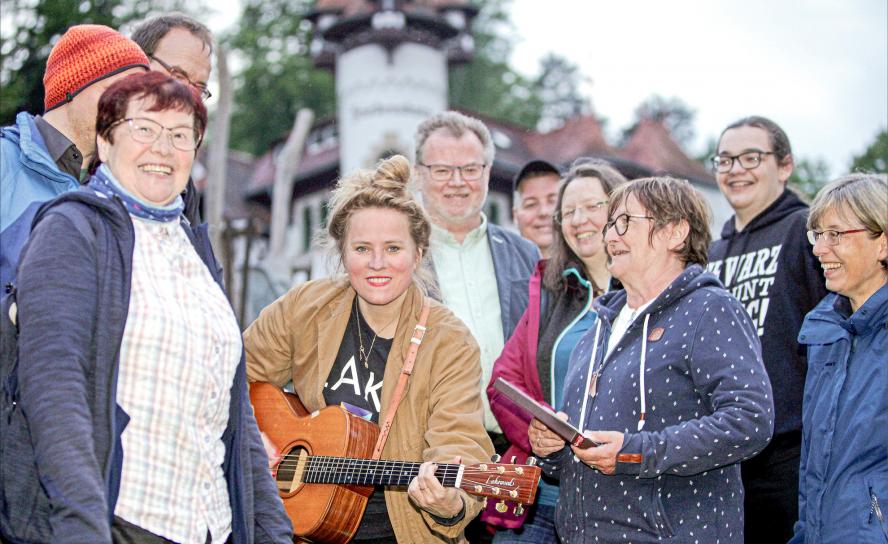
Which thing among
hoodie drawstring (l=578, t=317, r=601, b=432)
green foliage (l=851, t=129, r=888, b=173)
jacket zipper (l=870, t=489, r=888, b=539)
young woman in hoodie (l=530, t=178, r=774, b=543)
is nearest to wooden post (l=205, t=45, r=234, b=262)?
hoodie drawstring (l=578, t=317, r=601, b=432)

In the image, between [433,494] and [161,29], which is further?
[161,29]

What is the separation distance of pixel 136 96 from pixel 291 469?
191 cm

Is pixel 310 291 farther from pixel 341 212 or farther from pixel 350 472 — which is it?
pixel 350 472

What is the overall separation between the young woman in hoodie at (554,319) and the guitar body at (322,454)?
28.7 inches

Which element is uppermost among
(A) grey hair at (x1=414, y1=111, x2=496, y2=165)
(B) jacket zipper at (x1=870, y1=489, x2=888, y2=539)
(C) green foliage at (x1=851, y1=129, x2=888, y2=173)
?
(C) green foliage at (x1=851, y1=129, x2=888, y2=173)

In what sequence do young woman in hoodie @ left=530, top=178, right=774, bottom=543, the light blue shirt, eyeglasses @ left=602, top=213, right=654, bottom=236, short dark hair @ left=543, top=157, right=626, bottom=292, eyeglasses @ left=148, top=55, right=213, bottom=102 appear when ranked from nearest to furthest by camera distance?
young woman in hoodie @ left=530, top=178, right=774, bottom=543 < eyeglasses @ left=602, top=213, right=654, bottom=236 < eyeglasses @ left=148, top=55, right=213, bottom=102 < short dark hair @ left=543, top=157, right=626, bottom=292 < the light blue shirt

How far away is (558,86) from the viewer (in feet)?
186

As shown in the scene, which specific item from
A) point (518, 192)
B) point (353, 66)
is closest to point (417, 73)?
point (353, 66)

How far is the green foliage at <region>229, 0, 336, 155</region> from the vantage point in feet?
143

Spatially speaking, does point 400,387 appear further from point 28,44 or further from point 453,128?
point 28,44

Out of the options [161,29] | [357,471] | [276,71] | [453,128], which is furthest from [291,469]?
[276,71]

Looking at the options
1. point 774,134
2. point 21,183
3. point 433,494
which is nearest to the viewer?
point 21,183

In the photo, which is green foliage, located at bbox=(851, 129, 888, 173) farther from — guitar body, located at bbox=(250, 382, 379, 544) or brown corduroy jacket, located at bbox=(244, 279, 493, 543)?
guitar body, located at bbox=(250, 382, 379, 544)

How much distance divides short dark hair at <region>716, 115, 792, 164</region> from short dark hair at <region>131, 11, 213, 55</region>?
2.96m
